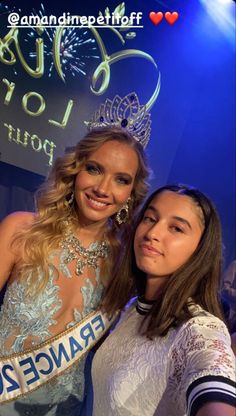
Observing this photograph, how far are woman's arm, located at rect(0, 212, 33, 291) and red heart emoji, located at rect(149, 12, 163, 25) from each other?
197 cm

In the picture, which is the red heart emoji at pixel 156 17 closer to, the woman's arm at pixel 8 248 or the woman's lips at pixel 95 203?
the woman's lips at pixel 95 203

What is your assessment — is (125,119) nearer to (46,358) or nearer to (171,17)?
(46,358)

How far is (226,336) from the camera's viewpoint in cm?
99

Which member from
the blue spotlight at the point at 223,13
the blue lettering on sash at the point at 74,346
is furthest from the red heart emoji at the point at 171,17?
the blue lettering on sash at the point at 74,346

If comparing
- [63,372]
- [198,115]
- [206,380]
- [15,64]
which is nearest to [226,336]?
[206,380]

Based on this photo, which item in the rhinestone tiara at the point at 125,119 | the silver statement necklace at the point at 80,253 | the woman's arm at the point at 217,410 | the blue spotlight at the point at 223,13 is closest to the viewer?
the woman's arm at the point at 217,410

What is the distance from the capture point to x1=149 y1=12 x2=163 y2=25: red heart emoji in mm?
2862

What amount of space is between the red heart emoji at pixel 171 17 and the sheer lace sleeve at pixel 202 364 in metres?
2.52

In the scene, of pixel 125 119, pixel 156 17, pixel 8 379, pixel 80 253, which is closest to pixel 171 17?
pixel 156 17

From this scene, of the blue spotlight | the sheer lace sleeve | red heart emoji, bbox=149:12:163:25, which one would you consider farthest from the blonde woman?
the blue spotlight

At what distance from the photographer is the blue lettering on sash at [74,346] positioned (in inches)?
65.5

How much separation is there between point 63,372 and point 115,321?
11.8 inches

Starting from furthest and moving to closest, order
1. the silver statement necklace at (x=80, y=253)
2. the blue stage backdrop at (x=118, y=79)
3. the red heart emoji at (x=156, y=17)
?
the red heart emoji at (x=156, y=17) → the blue stage backdrop at (x=118, y=79) → the silver statement necklace at (x=80, y=253)

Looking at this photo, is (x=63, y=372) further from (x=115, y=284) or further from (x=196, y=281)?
(x=196, y=281)
